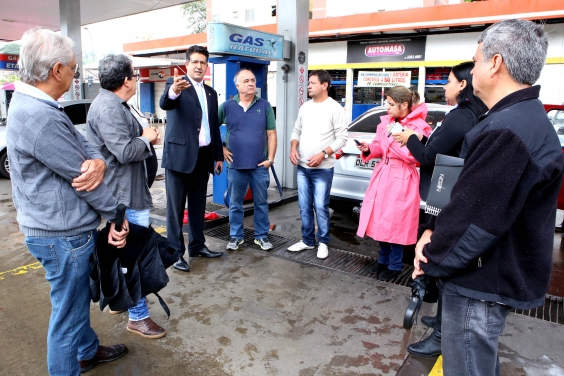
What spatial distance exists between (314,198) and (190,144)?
1420mm

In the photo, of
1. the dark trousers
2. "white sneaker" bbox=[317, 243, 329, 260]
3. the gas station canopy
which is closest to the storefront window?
the gas station canopy

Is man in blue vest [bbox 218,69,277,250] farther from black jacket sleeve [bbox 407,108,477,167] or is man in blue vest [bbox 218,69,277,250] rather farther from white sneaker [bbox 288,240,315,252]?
black jacket sleeve [bbox 407,108,477,167]

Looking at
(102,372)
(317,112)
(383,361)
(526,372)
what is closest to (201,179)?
(317,112)

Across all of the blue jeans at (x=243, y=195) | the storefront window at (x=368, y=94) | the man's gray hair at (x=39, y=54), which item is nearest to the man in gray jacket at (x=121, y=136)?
the man's gray hair at (x=39, y=54)

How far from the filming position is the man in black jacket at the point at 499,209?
4.91 feet

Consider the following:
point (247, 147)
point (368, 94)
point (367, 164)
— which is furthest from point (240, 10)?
point (247, 147)

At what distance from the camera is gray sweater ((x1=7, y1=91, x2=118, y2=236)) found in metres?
1.90

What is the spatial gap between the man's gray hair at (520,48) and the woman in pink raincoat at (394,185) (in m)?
2.00

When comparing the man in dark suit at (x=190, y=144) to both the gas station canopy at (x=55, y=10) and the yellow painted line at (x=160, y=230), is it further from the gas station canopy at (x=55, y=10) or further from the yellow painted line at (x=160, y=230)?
the gas station canopy at (x=55, y=10)

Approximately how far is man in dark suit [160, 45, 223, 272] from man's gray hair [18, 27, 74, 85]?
5.47 feet

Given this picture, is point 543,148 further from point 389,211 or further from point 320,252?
point 320,252

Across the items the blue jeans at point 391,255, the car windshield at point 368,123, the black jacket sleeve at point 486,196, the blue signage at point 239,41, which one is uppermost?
the blue signage at point 239,41

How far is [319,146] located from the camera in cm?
438

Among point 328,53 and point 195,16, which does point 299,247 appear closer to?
point 328,53
